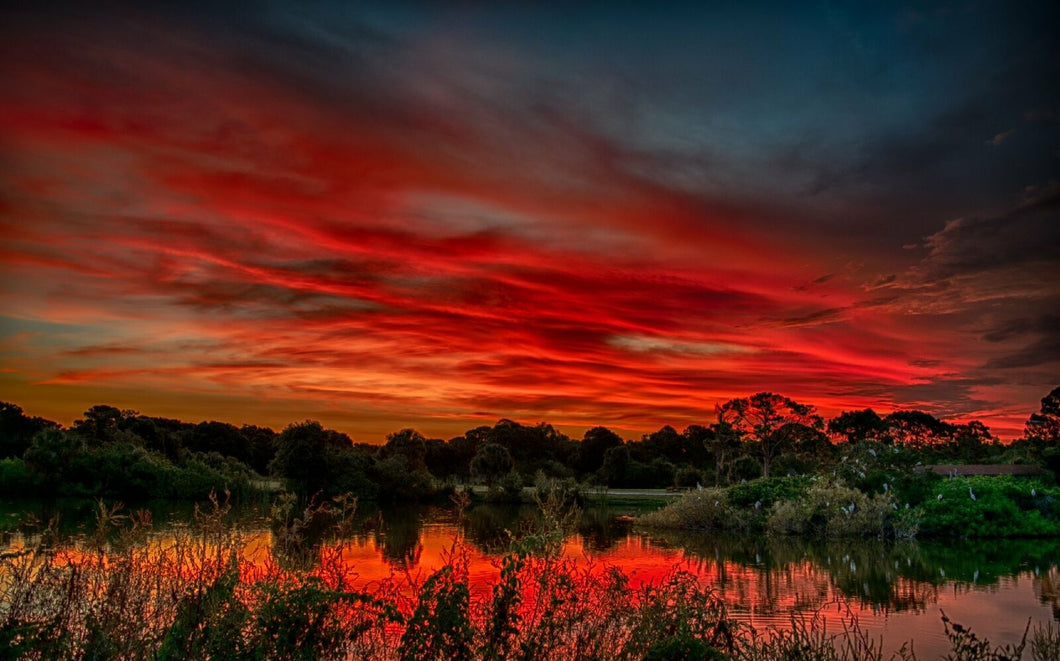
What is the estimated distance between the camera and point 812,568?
23109mm

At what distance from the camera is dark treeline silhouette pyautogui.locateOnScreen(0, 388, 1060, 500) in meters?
47.1

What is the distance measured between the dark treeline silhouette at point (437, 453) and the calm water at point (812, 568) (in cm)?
994

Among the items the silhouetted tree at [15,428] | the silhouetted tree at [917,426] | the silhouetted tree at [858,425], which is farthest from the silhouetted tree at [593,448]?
the silhouetted tree at [15,428]

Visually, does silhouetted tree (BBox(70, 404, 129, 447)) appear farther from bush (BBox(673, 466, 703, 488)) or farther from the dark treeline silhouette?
bush (BBox(673, 466, 703, 488))

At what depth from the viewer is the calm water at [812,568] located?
50.3ft

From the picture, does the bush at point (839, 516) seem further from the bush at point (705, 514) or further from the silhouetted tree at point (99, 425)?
the silhouetted tree at point (99, 425)

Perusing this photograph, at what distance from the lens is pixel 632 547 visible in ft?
91.6

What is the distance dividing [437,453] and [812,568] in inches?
2309

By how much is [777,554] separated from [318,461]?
3324cm

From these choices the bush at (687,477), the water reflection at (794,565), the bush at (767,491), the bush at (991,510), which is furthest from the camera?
the bush at (687,477)

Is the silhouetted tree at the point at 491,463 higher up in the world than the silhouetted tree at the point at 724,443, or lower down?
lower down

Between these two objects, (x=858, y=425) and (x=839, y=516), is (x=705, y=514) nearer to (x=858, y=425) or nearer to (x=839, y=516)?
(x=839, y=516)

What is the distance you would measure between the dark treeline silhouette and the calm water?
994 centimetres

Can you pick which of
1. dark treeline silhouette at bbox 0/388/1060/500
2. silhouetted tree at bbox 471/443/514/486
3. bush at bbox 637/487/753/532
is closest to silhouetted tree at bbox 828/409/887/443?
dark treeline silhouette at bbox 0/388/1060/500
